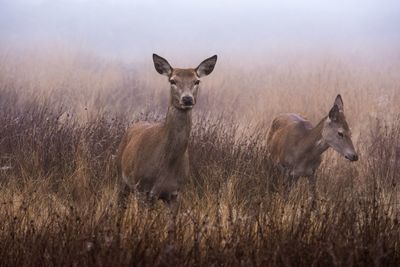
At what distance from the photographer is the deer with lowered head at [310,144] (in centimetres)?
819

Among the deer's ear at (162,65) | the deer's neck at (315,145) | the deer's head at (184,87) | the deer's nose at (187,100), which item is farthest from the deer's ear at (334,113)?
the deer's nose at (187,100)

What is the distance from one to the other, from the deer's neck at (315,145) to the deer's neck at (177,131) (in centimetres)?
283

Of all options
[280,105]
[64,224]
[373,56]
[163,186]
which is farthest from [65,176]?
[373,56]

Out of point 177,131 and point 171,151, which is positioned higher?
point 177,131

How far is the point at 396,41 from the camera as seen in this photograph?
25.7 m

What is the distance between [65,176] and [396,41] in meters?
20.8

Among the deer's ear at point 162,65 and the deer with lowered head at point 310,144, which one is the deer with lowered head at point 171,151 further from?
the deer with lowered head at point 310,144

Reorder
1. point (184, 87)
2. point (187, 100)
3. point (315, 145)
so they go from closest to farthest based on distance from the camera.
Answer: point (187, 100) → point (184, 87) → point (315, 145)

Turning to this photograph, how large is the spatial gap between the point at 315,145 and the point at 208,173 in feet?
5.44

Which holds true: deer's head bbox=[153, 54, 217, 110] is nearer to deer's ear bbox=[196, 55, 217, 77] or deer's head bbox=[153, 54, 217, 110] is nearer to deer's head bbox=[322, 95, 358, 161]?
deer's ear bbox=[196, 55, 217, 77]

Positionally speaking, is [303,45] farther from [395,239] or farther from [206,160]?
[395,239]

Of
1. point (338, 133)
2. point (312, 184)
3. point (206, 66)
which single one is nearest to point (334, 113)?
point (338, 133)

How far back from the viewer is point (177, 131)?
6133 mm

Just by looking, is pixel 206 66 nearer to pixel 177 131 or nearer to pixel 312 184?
pixel 177 131
